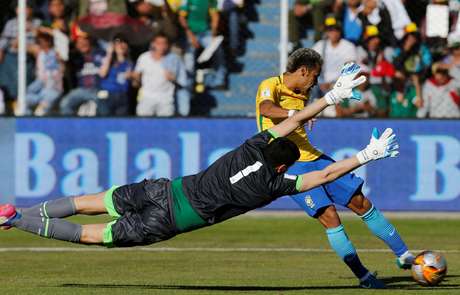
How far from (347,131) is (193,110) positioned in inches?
108

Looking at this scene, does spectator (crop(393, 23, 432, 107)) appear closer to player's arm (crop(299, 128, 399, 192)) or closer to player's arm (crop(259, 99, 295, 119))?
player's arm (crop(259, 99, 295, 119))

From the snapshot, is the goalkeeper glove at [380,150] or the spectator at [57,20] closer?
the goalkeeper glove at [380,150]

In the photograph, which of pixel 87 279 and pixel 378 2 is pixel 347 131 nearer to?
pixel 378 2

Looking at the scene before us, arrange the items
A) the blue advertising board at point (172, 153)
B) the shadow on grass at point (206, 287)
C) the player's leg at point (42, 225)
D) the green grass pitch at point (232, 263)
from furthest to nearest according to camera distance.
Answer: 1. the blue advertising board at point (172, 153)
2. the green grass pitch at point (232, 263)
3. the shadow on grass at point (206, 287)
4. the player's leg at point (42, 225)

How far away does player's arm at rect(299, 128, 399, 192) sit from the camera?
11.3 metres

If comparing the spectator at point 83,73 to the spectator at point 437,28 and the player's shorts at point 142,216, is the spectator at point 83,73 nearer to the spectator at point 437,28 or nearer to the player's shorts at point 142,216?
the spectator at point 437,28

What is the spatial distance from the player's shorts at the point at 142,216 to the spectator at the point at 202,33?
417 inches

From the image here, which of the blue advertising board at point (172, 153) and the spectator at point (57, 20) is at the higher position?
the spectator at point (57, 20)

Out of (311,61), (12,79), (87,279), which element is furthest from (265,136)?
(12,79)

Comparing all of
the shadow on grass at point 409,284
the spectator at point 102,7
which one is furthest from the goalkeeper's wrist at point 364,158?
the spectator at point 102,7

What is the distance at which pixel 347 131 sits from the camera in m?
21.4

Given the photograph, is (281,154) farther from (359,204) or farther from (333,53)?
(333,53)

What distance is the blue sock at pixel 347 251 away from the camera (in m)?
12.4

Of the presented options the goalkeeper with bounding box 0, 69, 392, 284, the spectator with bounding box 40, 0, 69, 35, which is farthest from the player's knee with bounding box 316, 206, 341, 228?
the spectator with bounding box 40, 0, 69, 35
